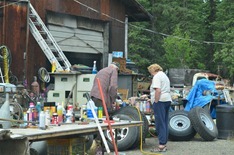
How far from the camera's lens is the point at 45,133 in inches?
203

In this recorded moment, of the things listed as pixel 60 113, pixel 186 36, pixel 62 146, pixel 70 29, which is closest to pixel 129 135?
pixel 60 113

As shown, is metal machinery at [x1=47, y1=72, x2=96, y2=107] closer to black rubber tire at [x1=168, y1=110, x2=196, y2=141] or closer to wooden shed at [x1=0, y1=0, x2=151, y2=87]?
black rubber tire at [x1=168, y1=110, x2=196, y2=141]

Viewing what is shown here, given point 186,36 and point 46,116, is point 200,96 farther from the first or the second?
point 186,36

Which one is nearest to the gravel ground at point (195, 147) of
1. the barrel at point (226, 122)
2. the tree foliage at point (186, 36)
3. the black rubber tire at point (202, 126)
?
the black rubber tire at point (202, 126)

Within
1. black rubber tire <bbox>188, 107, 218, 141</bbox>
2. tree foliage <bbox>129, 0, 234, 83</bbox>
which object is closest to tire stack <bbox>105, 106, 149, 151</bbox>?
black rubber tire <bbox>188, 107, 218, 141</bbox>

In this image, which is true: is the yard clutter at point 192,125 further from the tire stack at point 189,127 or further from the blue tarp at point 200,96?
the blue tarp at point 200,96

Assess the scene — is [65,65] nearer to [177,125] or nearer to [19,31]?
[19,31]

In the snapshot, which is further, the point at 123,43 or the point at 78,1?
the point at 123,43

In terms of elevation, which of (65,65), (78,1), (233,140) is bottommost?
(233,140)

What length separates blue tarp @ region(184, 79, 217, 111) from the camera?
13022 mm

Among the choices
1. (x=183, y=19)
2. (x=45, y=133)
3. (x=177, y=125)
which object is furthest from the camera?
(x=183, y=19)

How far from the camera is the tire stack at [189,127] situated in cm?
1066

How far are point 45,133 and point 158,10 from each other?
31571mm

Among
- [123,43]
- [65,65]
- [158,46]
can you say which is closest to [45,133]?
[65,65]
